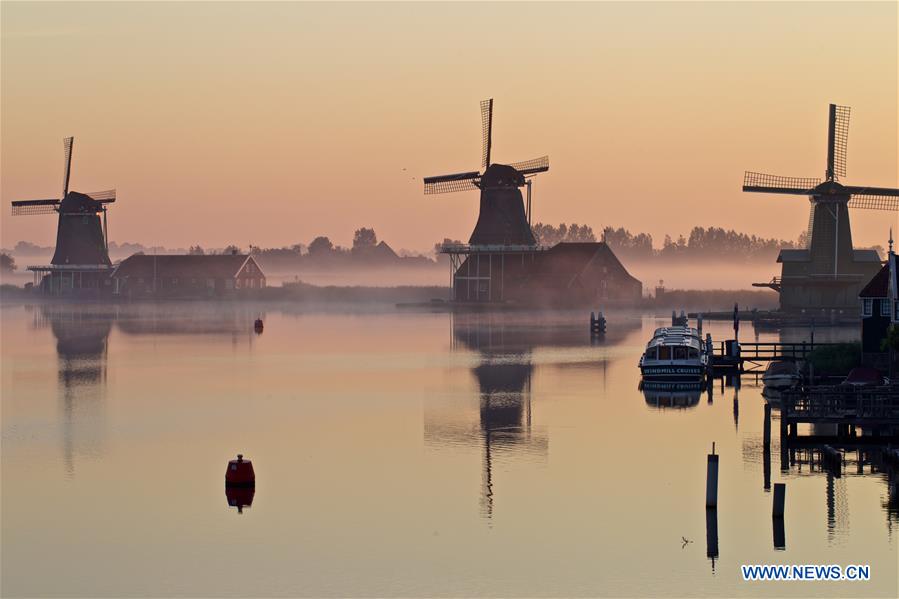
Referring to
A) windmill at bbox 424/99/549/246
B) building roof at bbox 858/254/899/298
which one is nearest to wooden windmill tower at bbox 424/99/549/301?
windmill at bbox 424/99/549/246

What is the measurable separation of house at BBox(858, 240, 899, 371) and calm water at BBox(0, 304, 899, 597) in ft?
17.1

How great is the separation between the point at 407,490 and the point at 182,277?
511 ft

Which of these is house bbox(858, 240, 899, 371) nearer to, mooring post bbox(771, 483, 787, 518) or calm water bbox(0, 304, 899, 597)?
calm water bbox(0, 304, 899, 597)

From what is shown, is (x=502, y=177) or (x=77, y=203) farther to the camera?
(x=77, y=203)

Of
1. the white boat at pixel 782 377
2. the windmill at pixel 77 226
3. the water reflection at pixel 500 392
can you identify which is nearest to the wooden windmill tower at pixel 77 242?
the windmill at pixel 77 226

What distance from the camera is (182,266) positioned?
191 metres

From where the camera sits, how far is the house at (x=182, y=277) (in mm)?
187875

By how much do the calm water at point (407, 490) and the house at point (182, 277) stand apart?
374 feet

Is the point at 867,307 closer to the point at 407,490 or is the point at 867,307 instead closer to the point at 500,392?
the point at 500,392

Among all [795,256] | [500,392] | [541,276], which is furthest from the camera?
[541,276]

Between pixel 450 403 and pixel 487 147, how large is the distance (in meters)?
85.7

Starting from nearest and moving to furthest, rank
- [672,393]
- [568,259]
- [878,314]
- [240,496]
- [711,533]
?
1. [711,533]
2. [240,496]
3. [878,314]
4. [672,393]
5. [568,259]

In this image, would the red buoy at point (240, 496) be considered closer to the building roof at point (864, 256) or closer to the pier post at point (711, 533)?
the pier post at point (711, 533)

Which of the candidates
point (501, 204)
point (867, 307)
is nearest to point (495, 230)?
point (501, 204)
